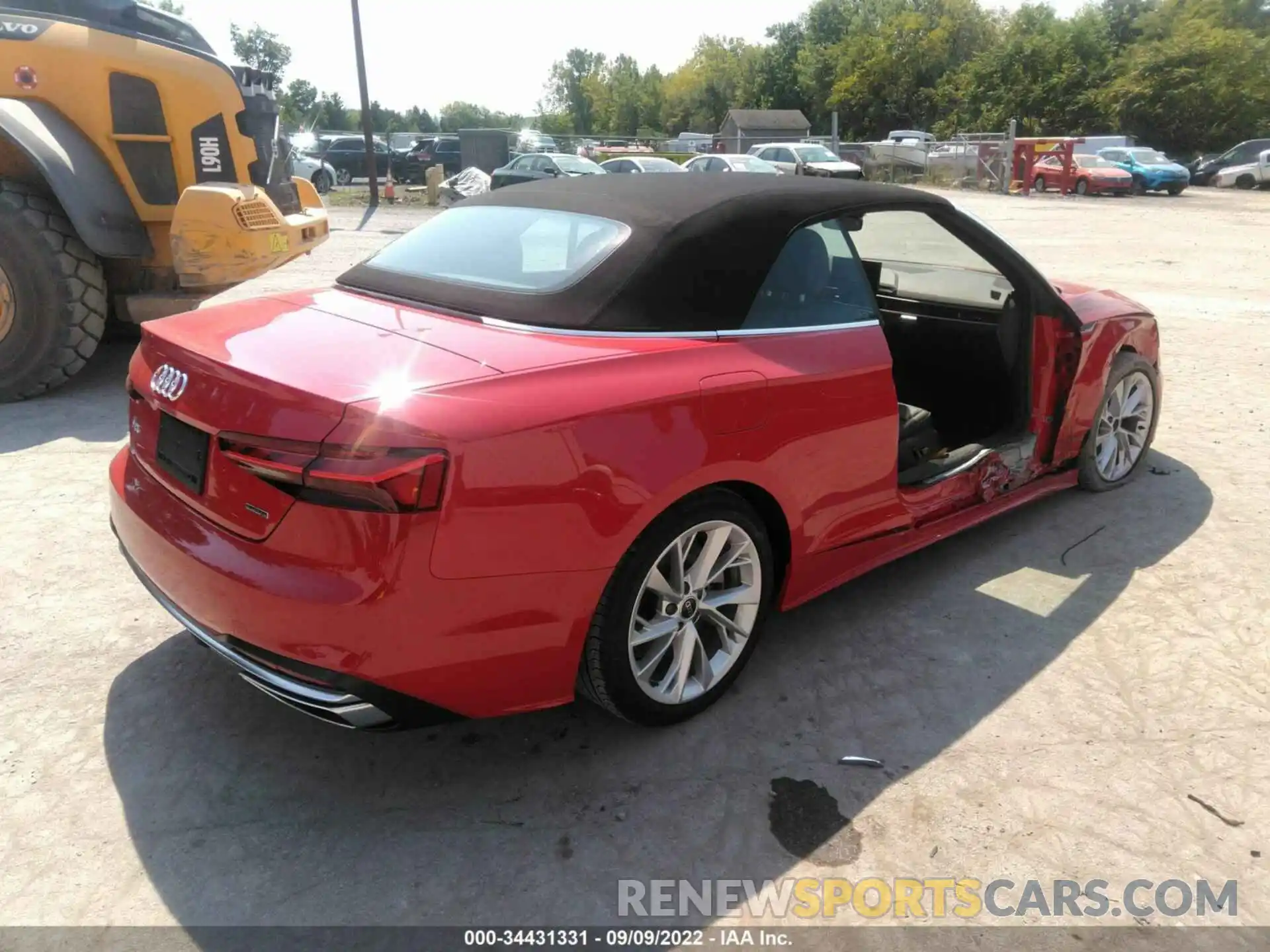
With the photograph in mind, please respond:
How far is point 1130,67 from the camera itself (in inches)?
1772

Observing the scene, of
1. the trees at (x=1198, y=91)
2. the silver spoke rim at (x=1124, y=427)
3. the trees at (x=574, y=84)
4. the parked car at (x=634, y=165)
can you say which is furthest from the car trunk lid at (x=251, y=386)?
the trees at (x=574, y=84)

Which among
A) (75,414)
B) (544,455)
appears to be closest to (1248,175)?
(75,414)

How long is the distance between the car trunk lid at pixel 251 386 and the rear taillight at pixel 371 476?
6cm

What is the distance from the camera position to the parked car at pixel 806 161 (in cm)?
2803

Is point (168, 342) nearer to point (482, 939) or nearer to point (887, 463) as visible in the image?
point (482, 939)

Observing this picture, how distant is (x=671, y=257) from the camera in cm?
271

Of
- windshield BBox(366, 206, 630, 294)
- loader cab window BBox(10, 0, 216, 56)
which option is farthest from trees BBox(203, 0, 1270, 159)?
windshield BBox(366, 206, 630, 294)

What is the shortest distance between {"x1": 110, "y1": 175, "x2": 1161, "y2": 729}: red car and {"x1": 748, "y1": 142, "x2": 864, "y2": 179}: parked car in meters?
25.7

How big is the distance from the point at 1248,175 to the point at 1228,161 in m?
1.47

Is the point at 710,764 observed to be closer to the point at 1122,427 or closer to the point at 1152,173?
the point at 1122,427

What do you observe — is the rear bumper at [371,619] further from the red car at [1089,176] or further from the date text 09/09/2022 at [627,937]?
the red car at [1089,176]

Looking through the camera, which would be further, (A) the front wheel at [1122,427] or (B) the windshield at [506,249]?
(A) the front wheel at [1122,427]

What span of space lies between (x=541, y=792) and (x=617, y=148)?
142 ft

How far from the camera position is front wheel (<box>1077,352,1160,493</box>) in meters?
4.34
